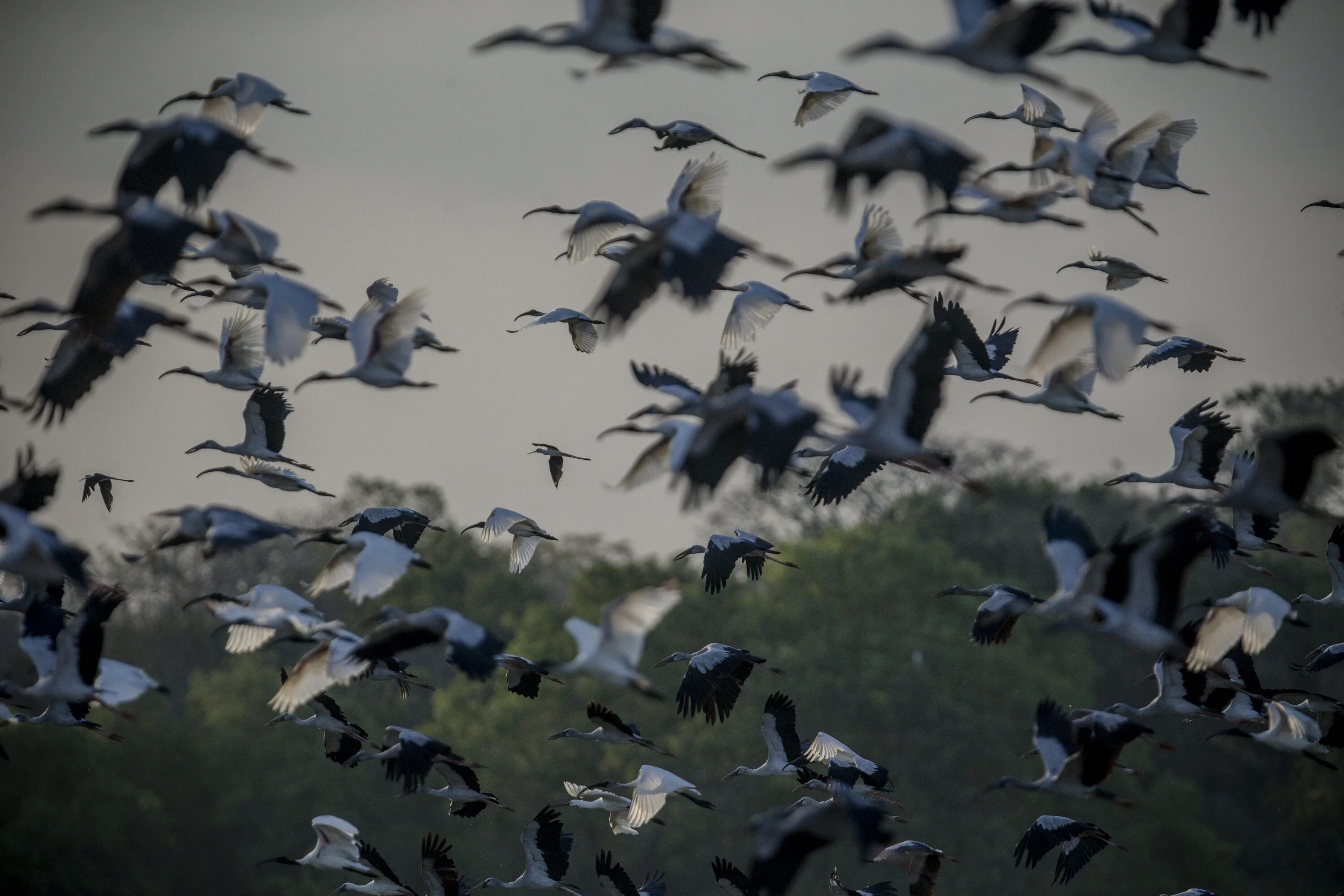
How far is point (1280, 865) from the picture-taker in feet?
142

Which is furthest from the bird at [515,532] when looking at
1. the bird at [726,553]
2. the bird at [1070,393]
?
the bird at [1070,393]

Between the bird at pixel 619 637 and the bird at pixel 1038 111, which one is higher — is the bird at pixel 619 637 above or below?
below

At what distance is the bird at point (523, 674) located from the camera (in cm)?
1400

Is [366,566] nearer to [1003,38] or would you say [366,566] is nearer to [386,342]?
[386,342]

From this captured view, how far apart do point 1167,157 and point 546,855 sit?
935 centimetres

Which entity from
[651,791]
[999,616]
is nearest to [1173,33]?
[999,616]

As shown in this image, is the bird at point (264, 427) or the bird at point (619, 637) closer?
the bird at point (619, 637)

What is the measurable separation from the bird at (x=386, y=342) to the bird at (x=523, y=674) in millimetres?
2497

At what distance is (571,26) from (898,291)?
361 centimetres

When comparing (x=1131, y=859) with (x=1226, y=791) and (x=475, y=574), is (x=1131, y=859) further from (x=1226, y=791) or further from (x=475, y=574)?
(x=475, y=574)

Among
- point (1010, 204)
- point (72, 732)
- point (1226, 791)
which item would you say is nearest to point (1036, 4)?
point (1010, 204)

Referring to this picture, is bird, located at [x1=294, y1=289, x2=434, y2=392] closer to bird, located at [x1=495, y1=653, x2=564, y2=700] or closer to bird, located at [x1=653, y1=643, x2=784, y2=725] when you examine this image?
bird, located at [x1=495, y1=653, x2=564, y2=700]

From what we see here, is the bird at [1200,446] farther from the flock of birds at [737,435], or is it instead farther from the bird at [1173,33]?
the bird at [1173,33]

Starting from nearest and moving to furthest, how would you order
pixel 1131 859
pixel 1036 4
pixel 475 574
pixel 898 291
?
pixel 1036 4
pixel 898 291
pixel 1131 859
pixel 475 574
